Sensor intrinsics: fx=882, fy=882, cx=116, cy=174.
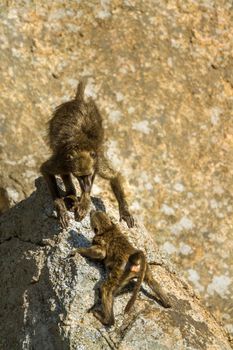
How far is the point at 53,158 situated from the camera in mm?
7027

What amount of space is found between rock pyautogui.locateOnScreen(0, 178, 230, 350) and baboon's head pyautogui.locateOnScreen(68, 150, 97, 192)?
1.01 ft

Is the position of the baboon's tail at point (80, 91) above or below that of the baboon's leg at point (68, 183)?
above

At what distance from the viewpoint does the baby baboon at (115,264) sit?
5.33 meters

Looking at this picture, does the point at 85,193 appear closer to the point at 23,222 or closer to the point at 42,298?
the point at 23,222

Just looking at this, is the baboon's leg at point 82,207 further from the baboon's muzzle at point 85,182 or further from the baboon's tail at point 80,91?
the baboon's tail at point 80,91

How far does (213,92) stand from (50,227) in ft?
10.6

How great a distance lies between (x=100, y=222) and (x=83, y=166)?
74 cm

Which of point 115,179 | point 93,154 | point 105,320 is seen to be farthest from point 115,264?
point 115,179

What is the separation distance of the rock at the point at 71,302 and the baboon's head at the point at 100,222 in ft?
0.32

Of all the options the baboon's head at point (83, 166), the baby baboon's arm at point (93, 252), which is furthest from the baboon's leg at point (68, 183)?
the baby baboon's arm at point (93, 252)

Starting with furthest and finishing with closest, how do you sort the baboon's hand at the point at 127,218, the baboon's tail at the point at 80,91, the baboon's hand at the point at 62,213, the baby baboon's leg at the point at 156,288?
1. the baboon's tail at the point at 80,91
2. the baboon's hand at the point at 127,218
3. the baboon's hand at the point at 62,213
4. the baby baboon's leg at the point at 156,288

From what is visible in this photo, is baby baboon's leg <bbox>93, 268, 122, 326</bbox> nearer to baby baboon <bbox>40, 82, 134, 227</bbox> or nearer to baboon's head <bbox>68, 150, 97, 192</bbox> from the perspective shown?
baby baboon <bbox>40, 82, 134, 227</bbox>

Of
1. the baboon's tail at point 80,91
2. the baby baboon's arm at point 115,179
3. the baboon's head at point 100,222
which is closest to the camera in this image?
the baboon's head at point 100,222

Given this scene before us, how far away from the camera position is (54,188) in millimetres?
6660
